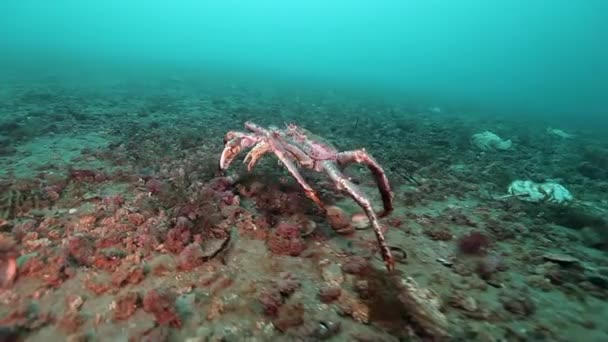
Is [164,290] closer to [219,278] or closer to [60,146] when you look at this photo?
[219,278]

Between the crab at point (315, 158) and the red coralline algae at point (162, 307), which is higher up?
the crab at point (315, 158)

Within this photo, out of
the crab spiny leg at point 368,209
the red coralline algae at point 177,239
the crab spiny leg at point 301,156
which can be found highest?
the crab spiny leg at point 301,156

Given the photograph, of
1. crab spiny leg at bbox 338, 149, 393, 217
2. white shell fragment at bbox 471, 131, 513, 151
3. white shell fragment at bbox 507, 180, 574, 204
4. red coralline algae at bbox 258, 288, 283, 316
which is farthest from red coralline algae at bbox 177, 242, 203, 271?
white shell fragment at bbox 471, 131, 513, 151

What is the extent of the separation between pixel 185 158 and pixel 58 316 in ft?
17.7

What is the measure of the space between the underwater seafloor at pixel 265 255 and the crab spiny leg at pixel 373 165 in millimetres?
782

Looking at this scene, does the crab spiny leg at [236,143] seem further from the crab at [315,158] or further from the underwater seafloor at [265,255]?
the underwater seafloor at [265,255]

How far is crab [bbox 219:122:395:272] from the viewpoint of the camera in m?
4.49

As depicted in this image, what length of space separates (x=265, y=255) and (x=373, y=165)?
2.00 m

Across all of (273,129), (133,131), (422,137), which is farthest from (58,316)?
(422,137)

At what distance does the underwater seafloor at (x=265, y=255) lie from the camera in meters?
3.60

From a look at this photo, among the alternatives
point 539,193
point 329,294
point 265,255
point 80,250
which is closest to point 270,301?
point 329,294

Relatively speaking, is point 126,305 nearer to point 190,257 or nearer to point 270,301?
point 190,257

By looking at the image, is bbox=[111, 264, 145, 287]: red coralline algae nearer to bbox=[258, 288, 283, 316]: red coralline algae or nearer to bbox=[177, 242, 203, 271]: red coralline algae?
bbox=[177, 242, 203, 271]: red coralline algae

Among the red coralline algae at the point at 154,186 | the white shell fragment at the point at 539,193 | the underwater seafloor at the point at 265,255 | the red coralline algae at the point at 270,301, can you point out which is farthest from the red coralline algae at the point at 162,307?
the white shell fragment at the point at 539,193
